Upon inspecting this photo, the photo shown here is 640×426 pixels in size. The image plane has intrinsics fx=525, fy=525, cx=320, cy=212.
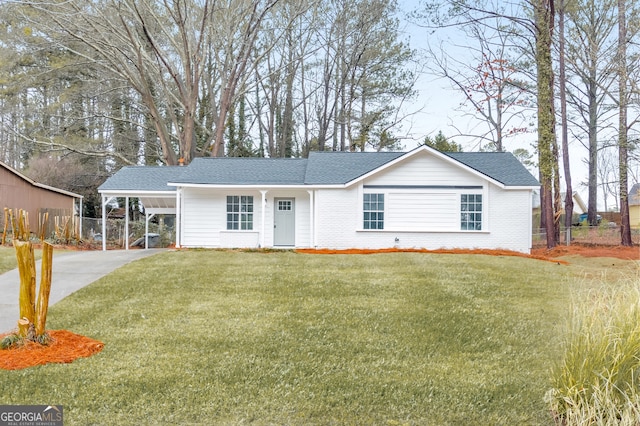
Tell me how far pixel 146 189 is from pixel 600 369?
56.6 ft

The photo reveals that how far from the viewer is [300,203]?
60.7ft

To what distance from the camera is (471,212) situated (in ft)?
56.7

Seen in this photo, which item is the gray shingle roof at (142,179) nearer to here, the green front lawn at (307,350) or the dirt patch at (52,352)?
the green front lawn at (307,350)

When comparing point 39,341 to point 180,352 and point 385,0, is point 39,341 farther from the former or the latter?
point 385,0

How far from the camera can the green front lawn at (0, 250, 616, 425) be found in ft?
15.5

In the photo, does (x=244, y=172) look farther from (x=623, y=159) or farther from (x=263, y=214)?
(x=623, y=159)

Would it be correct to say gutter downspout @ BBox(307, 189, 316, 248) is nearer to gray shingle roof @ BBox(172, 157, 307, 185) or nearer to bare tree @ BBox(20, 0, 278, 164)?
gray shingle roof @ BBox(172, 157, 307, 185)

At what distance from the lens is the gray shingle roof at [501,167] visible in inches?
683

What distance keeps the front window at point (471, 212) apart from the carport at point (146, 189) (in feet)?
31.9

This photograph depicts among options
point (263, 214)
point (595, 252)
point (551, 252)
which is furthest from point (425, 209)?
point (595, 252)

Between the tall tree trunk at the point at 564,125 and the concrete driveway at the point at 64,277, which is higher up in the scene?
the tall tree trunk at the point at 564,125

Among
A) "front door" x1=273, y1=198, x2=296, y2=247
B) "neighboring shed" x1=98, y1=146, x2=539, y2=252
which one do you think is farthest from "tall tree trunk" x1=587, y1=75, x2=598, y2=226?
"front door" x1=273, y1=198, x2=296, y2=247

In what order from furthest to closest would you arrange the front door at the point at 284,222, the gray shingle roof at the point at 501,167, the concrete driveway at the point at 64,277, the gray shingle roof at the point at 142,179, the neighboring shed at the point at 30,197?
the neighboring shed at the point at 30,197
the gray shingle roof at the point at 142,179
the front door at the point at 284,222
the gray shingle roof at the point at 501,167
the concrete driveway at the point at 64,277

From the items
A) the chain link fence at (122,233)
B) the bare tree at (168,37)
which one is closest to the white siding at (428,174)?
the chain link fence at (122,233)
